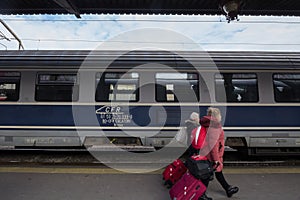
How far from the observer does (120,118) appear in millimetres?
5363

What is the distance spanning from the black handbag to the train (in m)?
2.20

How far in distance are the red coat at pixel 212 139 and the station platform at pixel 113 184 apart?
0.71 meters

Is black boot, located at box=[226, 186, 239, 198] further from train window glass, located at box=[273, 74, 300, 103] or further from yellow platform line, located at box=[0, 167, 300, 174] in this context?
train window glass, located at box=[273, 74, 300, 103]

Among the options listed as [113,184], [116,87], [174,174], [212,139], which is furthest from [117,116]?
[212,139]

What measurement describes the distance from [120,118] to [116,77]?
102 centimetres

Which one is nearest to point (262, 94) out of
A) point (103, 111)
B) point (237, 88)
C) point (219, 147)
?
point (237, 88)

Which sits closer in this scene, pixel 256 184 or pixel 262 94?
pixel 256 184

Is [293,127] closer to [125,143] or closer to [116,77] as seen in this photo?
[125,143]

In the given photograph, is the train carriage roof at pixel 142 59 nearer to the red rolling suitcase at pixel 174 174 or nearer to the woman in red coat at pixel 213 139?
the woman in red coat at pixel 213 139

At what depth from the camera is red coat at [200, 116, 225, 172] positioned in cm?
329

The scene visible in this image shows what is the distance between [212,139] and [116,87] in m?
2.93

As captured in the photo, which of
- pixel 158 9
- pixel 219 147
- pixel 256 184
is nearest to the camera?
pixel 219 147

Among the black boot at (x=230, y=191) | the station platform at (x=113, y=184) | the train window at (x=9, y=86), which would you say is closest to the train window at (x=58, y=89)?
the train window at (x=9, y=86)

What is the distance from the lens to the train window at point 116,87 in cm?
543
